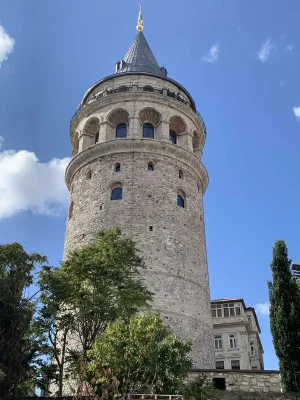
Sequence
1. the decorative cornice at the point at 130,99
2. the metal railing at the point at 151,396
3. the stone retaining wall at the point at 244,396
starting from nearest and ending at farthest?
the metal railing at the point at 151,396 → the stone retaining wall at the point at 244,396 → the decorative cornice at the point at 130,99

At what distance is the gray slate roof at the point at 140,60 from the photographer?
33.3 meters

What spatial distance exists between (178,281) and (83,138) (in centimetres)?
1129

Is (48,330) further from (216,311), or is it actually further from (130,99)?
(216,311)

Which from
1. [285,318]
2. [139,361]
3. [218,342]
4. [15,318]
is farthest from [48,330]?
[218,342]

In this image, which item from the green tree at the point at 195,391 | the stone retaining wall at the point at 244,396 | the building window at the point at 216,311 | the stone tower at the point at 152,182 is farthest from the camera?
the building window at the point at 216,311

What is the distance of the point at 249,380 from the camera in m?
19.3

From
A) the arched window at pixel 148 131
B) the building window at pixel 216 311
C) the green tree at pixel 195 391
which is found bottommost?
the green tree at pixel 195 391

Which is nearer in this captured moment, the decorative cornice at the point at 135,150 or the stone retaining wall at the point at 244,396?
the stone retaining wall at the point at 244,396

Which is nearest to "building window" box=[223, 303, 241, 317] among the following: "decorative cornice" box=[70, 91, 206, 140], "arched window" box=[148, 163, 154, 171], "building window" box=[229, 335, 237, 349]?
"building window" box=[229, 335, 237, 349]

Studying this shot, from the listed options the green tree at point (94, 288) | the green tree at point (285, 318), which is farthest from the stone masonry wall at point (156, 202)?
the green tree at point (285, 318)

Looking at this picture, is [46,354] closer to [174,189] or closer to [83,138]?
[174,189]

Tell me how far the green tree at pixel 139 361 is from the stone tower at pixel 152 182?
8.61 metres

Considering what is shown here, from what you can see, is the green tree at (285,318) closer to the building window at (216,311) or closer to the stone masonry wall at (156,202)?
the stone masonry wall at (156,202)

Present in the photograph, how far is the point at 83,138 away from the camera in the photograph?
30.4m
